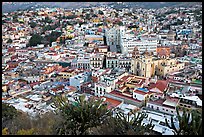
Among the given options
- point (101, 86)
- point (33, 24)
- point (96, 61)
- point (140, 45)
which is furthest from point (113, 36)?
point (33, 24)

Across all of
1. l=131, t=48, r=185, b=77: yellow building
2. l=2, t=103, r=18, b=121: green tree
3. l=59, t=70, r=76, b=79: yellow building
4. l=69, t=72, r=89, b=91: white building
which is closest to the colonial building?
l=59, t=70, r=76, b=79: yellow building

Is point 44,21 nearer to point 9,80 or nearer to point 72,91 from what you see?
point 9,80

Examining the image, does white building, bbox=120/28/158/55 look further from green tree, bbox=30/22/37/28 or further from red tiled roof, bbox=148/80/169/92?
green tree, bbox=30/22/37/28

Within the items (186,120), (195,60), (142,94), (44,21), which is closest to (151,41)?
(195,60)

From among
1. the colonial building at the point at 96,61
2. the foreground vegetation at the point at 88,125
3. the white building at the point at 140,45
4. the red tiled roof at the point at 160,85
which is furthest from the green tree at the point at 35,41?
the foreground vegetation at the point at 88,125

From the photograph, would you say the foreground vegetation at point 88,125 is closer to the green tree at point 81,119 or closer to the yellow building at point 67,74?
the green tree at point 81,119

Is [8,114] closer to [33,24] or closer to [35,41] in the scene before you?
[35,41]

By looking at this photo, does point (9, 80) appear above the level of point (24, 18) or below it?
below
